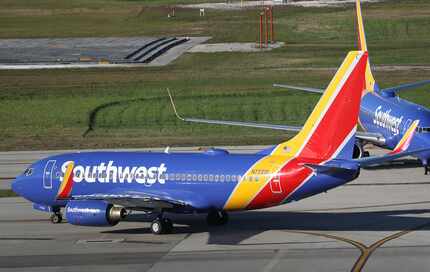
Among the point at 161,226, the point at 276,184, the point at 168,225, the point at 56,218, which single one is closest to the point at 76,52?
the point at 56,218

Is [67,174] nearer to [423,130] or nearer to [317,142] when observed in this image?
[317,142]

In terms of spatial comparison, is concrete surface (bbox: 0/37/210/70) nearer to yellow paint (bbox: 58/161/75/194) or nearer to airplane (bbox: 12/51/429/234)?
yellow paint (bbox: 58/161/75/194)

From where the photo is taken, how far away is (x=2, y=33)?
151 metres

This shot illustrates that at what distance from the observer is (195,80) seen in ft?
341

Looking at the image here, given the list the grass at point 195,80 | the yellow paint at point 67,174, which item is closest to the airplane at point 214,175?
the yellow paint at point 67,174

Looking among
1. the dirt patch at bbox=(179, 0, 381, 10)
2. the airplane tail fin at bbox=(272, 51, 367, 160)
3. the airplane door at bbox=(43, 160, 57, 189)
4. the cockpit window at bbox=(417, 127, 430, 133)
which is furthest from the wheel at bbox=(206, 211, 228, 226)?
the dirt patch at bbox=(179, 0, 381, 10)

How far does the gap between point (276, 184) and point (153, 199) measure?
5.28 metres

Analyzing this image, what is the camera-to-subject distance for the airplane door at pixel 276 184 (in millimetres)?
43688

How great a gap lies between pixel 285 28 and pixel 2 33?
130 ft

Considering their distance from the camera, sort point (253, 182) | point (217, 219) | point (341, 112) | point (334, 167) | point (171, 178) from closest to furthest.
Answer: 1. point (334, 167)
2. point (341, 112)
3. point (253, 182)
4. point (171, 178)
5. point (217, 219)

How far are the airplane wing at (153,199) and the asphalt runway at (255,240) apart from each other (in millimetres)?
1339

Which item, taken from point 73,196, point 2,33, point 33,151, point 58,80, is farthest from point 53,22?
point 73,196

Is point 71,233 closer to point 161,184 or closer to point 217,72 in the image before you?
point 161,184

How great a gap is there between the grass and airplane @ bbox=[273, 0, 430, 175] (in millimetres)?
8660
